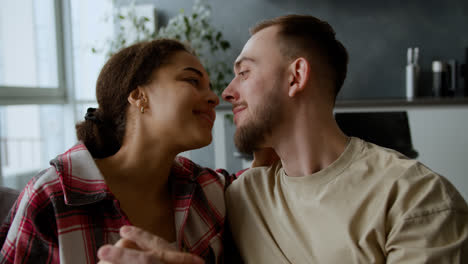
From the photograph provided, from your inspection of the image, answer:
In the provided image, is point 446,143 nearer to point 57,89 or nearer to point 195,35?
point 195,35

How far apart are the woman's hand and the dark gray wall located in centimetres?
284

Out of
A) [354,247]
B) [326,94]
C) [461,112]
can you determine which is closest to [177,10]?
[461,112]

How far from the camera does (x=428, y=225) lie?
0.96m

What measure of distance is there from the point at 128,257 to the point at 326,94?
2.79 feet

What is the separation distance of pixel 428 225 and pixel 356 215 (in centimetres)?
17

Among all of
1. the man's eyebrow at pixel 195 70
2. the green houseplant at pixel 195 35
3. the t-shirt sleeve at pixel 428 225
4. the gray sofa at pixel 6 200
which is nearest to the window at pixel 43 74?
the green houseplant at pixel 195 35

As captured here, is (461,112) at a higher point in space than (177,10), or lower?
lower

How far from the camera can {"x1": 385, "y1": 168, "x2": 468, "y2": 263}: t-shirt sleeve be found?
3.07 ft

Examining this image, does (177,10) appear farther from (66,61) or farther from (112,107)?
(112,107)

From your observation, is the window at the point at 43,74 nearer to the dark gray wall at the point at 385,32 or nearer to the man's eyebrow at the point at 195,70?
the dark gray wall at the point at 385,32

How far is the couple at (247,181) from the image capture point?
1001 mm

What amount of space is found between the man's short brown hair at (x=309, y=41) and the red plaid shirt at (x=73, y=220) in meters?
0.57

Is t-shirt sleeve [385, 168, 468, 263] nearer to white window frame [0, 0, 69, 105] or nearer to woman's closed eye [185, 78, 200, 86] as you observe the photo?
woman's closed eye [185, 78, 200, 86]

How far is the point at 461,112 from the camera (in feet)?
7.46
